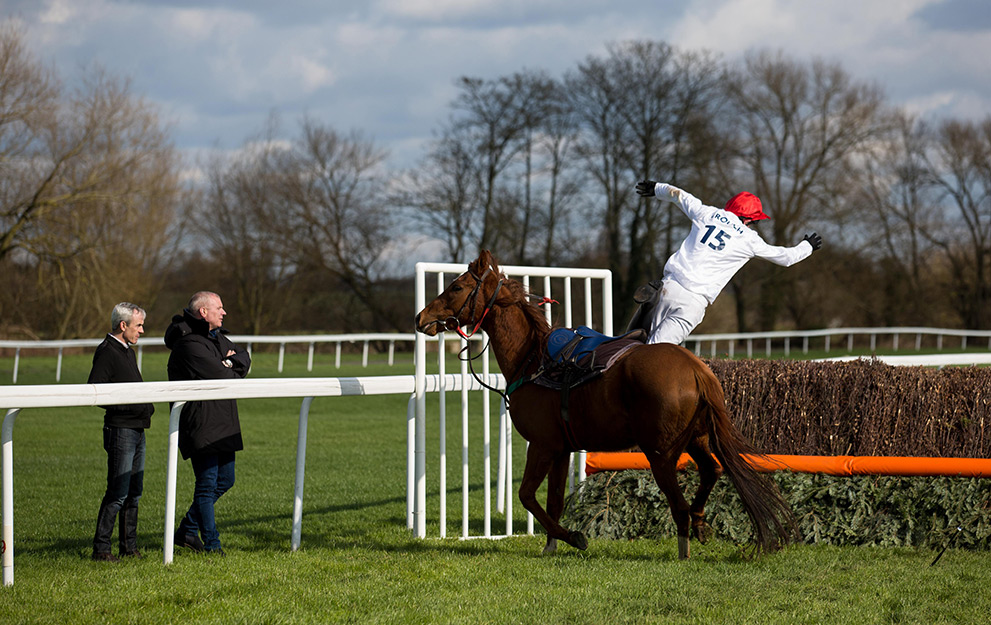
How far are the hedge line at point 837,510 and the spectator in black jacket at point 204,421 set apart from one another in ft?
7.64

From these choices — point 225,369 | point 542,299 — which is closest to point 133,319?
point 225,369

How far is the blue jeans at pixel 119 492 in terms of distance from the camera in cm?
532

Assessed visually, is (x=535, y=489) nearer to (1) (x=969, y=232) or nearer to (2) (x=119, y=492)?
(2) (x=119, y=492)

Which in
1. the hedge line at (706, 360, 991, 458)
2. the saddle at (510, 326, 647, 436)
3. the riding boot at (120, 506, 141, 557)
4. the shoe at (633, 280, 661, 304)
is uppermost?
the shoe at (633, 280, 661, 304)

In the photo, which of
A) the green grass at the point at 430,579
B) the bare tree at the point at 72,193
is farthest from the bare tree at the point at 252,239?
the green grass at the point at 430,579

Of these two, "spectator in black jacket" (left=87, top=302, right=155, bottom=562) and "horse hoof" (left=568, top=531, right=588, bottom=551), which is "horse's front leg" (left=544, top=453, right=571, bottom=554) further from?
"spectator in black jacket" (left=87, top=302, right=155, bottom=562)

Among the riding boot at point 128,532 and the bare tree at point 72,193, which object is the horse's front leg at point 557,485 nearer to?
the riding boot at point 128,532

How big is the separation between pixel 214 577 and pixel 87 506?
3.45m

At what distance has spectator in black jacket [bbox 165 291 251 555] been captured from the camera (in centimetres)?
556

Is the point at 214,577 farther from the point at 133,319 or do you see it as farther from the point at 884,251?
the point at 884,251

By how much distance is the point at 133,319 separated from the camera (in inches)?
219

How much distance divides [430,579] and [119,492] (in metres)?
2.02

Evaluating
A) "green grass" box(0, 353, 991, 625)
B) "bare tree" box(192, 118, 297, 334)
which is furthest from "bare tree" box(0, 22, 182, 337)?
"green grass" box(0, 353, 991, 625)

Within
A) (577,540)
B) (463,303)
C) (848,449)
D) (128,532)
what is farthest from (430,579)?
(848,449)
